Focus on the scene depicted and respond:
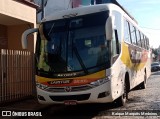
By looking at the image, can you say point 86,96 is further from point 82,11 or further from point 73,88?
point 82,11

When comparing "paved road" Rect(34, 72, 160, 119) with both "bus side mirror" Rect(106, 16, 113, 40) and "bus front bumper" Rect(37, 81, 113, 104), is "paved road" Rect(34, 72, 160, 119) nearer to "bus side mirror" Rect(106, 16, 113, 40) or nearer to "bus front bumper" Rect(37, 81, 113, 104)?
"bus front bumper" Rect(37, 81, 113, 104)

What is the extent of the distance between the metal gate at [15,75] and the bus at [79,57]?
273cm

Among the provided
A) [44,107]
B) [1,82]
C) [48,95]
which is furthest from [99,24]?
[1,82]

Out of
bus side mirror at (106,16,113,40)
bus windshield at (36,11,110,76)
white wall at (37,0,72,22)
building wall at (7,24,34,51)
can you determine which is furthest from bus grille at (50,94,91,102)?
white wall at (37,0,72,22)

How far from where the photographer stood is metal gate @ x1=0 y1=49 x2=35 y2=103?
1294 cm

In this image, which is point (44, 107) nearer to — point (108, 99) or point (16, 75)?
point (16, 75)

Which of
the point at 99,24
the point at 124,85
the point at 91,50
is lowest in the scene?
the point at 124,85

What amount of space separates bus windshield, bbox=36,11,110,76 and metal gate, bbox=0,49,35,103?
9.02 feet

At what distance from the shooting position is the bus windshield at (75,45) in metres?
9.95

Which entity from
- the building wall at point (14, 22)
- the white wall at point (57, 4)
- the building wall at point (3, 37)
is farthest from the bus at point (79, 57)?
the white wall at point (57, 4)

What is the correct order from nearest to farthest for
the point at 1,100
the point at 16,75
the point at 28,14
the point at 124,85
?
the point at 124,85 < the point at 1,100 < the point at 16,75 < the point at 28,14

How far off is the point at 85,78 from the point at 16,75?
495 centimetres

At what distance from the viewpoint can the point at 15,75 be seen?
546 inches

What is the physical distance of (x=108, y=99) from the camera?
9.88 meters
